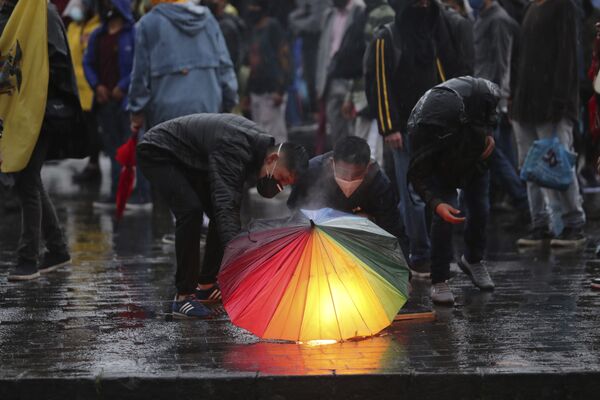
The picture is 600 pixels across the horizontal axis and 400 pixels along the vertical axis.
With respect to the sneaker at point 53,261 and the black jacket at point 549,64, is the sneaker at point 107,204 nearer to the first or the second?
the sneaker at point 53,261

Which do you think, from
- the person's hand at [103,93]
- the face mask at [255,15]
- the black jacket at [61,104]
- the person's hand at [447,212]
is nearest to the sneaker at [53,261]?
the black jacket at [61,104]

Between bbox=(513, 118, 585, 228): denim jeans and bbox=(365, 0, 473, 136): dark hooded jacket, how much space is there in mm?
1496

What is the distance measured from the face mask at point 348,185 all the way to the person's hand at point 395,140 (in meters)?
1.05

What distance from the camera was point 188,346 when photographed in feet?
22.8

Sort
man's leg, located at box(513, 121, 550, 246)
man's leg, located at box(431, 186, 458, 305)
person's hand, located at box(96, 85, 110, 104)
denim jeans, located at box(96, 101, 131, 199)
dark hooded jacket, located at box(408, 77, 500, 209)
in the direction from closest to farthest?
dark hooded jacket, located at box(408, 77, 500, 209), man's leg, located at box(431, 186, 458, 305), man's leg, located at box(513, 121, 550, 246), person's hand, located at box(96, 85, 110, 104), denim jeans, located at box(96, 101, 131, 199)

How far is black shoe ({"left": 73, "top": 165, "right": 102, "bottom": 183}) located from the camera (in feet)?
53.0

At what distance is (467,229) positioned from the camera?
8.72m

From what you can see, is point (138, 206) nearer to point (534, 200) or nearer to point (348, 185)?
point (534, 200)

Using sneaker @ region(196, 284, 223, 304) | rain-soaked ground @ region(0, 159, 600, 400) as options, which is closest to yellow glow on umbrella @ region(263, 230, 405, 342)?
rain-soaked ground @ region(0, 159, 600, 400)

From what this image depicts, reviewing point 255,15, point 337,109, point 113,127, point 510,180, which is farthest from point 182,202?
point 255,15

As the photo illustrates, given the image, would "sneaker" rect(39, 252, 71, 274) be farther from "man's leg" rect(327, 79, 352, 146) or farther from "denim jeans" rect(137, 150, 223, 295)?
"man's leg" rect(327, 79, 352, 146)

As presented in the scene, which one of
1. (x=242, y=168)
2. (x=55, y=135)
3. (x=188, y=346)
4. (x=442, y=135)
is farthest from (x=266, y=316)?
(x=55, y=135)

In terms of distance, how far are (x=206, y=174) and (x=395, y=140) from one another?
1.67m

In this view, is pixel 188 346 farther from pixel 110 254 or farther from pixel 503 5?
pixel 503 5
